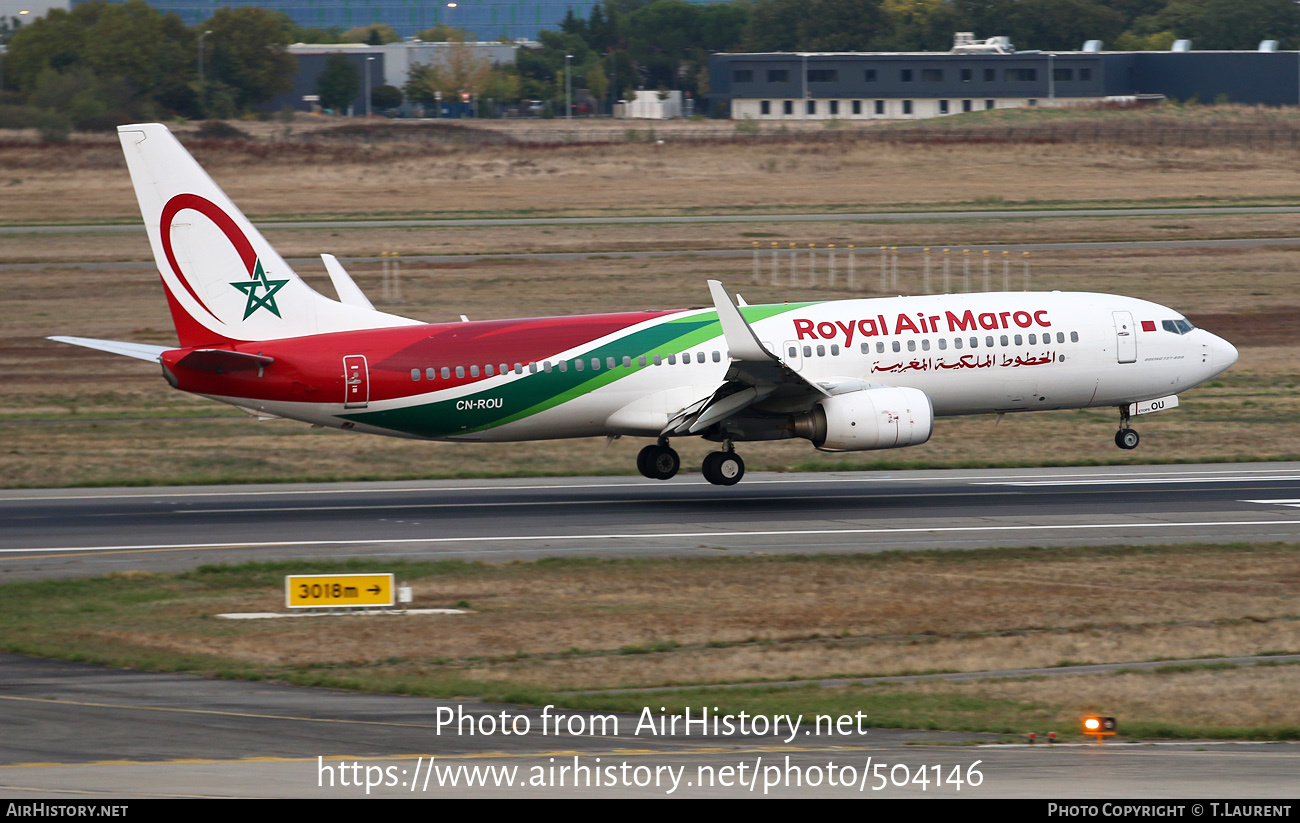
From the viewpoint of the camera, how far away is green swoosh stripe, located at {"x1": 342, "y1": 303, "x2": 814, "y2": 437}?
34406mm

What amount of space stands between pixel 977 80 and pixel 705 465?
129419 millimetres

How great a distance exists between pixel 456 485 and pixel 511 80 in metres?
157

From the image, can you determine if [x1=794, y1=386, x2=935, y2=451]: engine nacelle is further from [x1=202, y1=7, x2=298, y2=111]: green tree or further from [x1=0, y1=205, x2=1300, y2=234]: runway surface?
[x1=202, y1=7, x2=298, y2=111]: green tree

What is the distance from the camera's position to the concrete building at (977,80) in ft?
496

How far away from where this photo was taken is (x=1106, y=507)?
33.6m

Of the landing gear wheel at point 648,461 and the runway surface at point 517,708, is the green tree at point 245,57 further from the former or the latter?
the landing gear wheel at point 648,461

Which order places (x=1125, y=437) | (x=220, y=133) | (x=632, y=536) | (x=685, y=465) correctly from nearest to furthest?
(x=632, y=536), (x=1125, y=437), (x=685, y=465), (x=220, y=133)

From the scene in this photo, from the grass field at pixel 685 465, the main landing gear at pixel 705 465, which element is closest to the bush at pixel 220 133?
the grass field at pixel 685 465

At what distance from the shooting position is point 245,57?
155500mm

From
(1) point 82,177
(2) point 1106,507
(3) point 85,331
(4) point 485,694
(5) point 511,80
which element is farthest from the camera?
(5) point 511,80

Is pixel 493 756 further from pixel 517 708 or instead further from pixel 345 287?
pixel 345 287

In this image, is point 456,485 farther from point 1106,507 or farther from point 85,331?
point 85,331

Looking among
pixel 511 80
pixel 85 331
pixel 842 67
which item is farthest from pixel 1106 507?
pixel 511 80

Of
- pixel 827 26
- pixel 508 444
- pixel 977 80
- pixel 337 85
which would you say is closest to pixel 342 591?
pixel 508 444
